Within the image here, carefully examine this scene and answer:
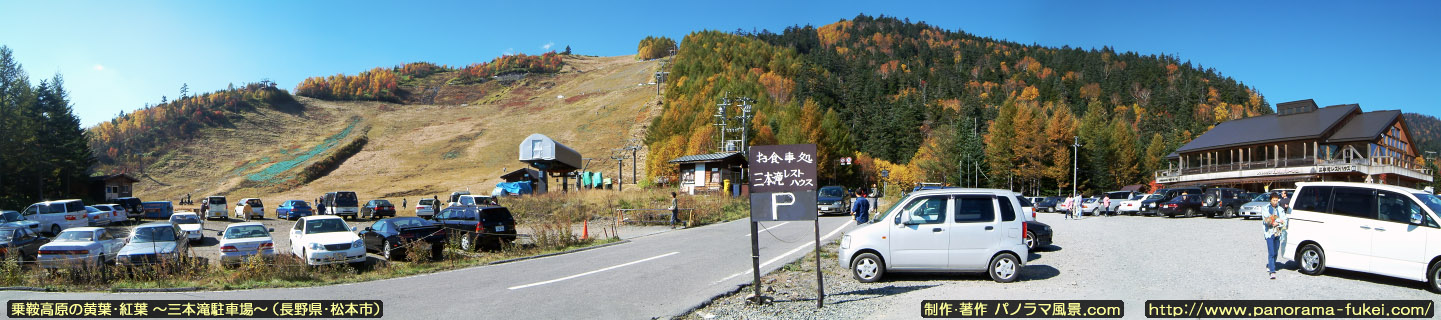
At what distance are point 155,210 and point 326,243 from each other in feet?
101

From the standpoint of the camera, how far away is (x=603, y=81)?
522ft

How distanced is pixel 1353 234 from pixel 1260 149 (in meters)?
53.1

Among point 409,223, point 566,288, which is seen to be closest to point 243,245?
point 409,223

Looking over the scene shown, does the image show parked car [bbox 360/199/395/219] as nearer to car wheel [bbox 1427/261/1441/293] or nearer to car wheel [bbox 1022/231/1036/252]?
car wheel [bbox 1022/231/1036/252]

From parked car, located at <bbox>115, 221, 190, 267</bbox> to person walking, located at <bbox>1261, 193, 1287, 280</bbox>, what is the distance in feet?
67.3

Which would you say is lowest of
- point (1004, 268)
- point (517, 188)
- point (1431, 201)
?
point (1004, 268)

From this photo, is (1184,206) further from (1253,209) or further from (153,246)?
(153,246)

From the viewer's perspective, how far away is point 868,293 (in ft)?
35.1

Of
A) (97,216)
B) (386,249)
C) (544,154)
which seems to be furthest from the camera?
(544,154)

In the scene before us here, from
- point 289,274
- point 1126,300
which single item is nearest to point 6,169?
point 289,274

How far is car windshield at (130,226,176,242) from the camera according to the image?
55.4ft

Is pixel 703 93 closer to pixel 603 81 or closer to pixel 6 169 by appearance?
pixel 603 81

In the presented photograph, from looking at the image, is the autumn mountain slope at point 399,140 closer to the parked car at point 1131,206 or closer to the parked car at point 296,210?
the parked car at point 296,210

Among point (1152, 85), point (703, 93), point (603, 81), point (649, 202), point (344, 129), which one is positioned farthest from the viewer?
point (603, 81)
